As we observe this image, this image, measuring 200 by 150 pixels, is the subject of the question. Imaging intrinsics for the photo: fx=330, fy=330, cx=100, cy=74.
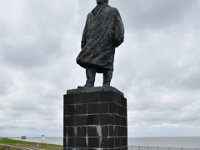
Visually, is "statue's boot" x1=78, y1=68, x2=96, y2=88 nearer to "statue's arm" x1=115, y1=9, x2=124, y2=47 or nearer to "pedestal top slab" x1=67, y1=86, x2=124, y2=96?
"pedestal top slab" x1=67, y1=86, x2=124, y2=96

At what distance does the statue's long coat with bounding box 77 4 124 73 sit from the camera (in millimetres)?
9836

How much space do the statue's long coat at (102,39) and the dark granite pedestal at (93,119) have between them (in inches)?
33.9

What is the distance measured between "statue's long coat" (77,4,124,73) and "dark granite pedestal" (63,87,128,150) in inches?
33.9

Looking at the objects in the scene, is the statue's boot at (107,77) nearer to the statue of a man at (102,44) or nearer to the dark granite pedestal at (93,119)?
the statue of a man at (102,44)

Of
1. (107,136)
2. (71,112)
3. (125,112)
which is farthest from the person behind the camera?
(125,112)

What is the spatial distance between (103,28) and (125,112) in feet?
8.92

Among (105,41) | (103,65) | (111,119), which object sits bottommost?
(111,119)

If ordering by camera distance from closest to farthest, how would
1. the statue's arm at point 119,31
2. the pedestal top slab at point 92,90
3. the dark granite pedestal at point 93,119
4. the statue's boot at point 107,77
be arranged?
1. the dark granite pedestal at point 93,119
2. the pedestal top slab at point 92,90
3. the statue's boot at point 107,77
4. the statue's arm at point 119,31

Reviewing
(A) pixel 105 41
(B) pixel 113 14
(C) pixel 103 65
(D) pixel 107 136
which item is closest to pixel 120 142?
(D) pixel 107 136

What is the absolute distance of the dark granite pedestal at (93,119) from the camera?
9.00 meters

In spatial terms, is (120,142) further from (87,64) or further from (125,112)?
(87,64)

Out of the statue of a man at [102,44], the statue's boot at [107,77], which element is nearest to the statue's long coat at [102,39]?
the statue of a man at [102,44]

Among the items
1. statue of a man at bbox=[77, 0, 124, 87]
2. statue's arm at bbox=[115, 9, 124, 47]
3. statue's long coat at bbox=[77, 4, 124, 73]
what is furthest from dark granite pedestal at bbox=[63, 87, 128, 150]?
statue's arm at bbox=[115, 9, 124, 47]

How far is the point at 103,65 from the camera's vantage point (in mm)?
9766
